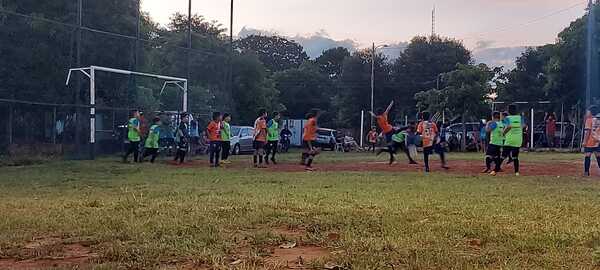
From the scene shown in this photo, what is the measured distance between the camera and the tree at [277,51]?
246 ft

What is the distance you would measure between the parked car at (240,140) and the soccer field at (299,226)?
17861mm

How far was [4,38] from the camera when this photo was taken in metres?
20.8

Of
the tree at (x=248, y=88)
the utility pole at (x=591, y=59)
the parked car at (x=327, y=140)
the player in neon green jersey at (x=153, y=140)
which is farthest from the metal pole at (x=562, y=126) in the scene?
the player in neon green jersey at (x=153, y=140)

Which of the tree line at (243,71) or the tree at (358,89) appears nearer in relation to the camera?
the tree line at (243,71)

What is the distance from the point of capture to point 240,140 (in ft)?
101

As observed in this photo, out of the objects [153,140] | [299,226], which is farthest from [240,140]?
[299,226]

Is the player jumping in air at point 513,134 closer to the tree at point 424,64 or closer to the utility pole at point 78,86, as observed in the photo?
the utility pole at point 78,86

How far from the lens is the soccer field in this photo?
5.46 metres

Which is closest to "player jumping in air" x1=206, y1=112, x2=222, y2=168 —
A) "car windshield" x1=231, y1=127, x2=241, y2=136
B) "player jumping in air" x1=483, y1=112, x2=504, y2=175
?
"player jumping in air" x1=483, y1=112, x2=504, y2=175

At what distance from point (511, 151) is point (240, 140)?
1669 cm

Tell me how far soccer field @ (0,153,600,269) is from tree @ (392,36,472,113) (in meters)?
45.4

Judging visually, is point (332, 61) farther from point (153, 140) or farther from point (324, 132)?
point (153, 140)

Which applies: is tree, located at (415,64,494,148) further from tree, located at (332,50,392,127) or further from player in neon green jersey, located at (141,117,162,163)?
player in neon green jersey, located at (141,117,162,163)

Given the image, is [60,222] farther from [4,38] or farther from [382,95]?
→ [382,95]
